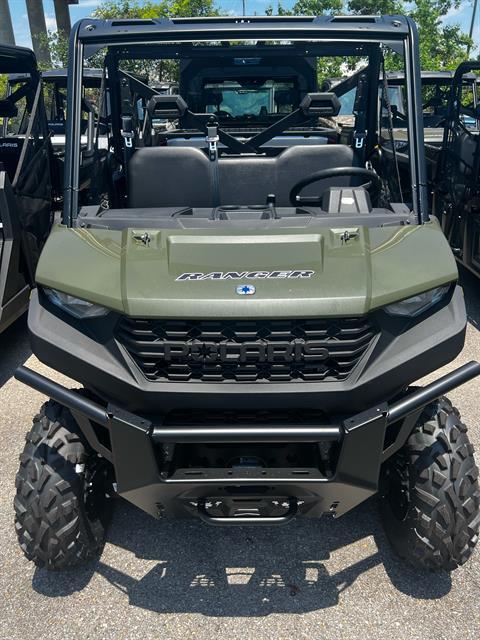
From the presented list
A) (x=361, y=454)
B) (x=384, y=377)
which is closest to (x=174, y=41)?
(x=384, y=377)

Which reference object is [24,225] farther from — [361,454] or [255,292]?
[361,454]

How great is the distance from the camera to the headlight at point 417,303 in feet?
7.16

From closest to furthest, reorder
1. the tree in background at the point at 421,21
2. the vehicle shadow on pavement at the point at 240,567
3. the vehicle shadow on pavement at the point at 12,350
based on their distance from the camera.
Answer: the vehicle shadow on pavement at the point at 240,567, the vehicle shadow on pavement at the point at 12,350, the tree in background at the point at 421,21

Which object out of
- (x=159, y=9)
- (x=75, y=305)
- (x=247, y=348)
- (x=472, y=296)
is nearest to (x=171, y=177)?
(x=75, y=305)

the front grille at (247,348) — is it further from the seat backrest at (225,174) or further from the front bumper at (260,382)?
the seat backrest at (225,174)

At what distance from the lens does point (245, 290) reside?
210cm

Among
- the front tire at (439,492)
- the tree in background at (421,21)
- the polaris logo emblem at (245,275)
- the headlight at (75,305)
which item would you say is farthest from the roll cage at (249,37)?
the tree in background at (421,21)

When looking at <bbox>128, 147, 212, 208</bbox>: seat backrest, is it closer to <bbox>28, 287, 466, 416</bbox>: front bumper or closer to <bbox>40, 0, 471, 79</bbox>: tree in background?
<bbox>28, 287, 466, 416</bbox>: front bumper

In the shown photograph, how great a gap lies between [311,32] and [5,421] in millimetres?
2791

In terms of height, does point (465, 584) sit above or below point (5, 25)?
below

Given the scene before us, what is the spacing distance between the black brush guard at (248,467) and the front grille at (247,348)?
0.17m

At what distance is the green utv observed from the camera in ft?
6.86

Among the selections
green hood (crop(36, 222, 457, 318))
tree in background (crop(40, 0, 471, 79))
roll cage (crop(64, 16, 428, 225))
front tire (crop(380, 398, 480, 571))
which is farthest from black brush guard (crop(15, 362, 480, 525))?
tree in background (crop(40, 0, 471, 79))

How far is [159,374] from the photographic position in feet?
7.05
